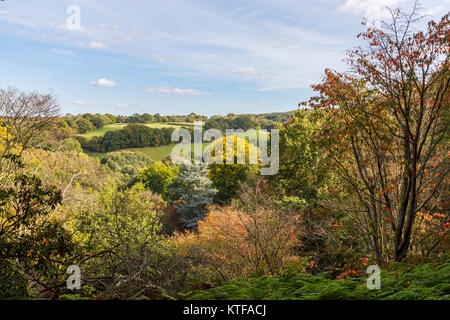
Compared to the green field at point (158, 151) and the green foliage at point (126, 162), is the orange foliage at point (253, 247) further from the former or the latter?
the green field at point (158, 151)

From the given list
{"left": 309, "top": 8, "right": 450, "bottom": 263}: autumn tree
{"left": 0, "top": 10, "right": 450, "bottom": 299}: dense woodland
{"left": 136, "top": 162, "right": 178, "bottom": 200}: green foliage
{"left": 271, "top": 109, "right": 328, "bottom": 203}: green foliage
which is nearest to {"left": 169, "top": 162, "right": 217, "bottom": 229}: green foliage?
{"left": 271, "top": 109, "right": 328, "bottom": 203}: green foliage

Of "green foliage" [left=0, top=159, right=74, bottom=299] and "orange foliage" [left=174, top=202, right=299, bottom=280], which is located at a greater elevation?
"green foliage" [left=0, top=159, right=74, bottom=299]

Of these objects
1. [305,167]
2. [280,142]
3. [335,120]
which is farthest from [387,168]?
[280,142]

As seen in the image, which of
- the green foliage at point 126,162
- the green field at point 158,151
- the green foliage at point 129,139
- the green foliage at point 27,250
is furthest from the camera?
the green field at point 158,151

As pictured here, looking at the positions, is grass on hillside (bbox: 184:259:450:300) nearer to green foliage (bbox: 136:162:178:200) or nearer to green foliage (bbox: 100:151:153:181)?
green foliage (bbox: 136:162:178:200)

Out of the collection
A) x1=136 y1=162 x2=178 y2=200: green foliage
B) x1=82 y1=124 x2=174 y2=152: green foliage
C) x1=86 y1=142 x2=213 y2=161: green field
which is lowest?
x1=136 y1=162 x2=178 y2=200: green foliage

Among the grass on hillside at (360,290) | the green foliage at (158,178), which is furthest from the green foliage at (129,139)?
the grass on hillside at (360,290)
